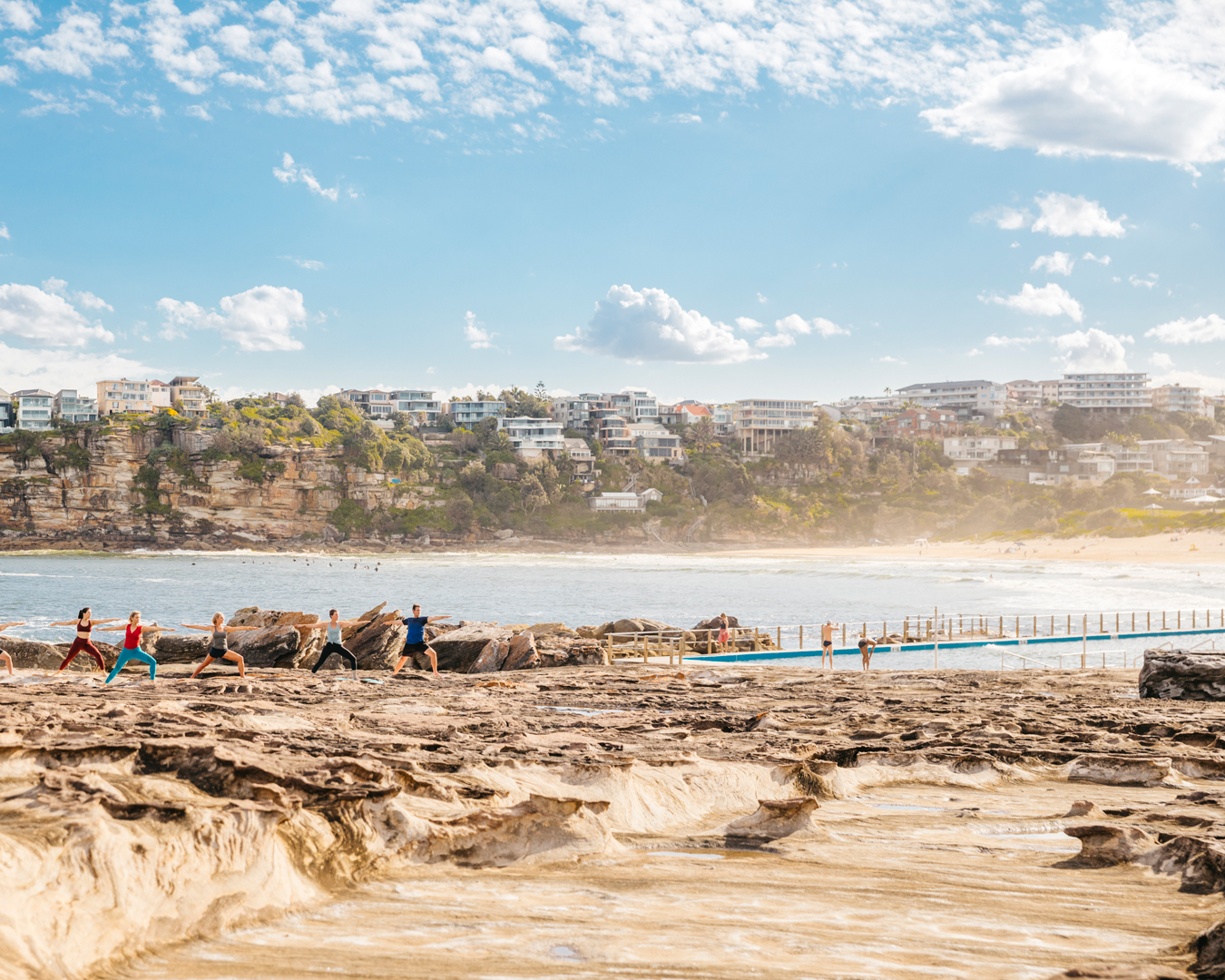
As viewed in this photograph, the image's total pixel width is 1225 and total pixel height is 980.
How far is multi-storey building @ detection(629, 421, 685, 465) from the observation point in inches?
5364

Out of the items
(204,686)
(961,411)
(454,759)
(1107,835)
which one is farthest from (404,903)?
Result: (961,411)

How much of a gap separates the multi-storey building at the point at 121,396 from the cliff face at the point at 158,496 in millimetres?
25468

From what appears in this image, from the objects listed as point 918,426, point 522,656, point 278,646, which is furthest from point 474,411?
point 278,646

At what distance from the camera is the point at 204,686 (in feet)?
41.0

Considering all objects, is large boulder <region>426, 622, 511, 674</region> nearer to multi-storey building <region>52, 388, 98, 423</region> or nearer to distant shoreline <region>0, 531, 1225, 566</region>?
distant shoreline <region>0, 531, 1225, 566</region>

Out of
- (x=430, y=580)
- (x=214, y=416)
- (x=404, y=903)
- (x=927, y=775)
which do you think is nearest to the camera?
(x=404, y=903)

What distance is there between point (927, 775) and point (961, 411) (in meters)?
168

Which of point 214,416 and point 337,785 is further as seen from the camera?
point 214,416

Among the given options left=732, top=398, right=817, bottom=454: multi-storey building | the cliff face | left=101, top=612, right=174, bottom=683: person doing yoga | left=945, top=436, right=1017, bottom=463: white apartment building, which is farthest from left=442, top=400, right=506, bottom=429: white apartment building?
left=101, top=612, right=174, bottom=683: person doing yoga

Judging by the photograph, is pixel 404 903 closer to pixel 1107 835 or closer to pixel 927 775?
pixel 1107 835

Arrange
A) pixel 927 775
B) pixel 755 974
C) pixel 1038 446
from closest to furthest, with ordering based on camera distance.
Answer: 1. pixel 755 974
2. pixel 927 775
3. pixel 1038 446

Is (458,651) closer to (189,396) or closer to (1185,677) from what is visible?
(1185,677)

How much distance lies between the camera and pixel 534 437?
5212 inches

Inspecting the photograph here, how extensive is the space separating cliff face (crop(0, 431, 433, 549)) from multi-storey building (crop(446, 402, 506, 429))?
29.5 metres
